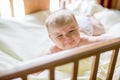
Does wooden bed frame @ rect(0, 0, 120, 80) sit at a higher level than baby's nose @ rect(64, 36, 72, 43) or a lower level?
higher

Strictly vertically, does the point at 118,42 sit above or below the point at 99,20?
above

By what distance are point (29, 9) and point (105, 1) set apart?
0.59 metres

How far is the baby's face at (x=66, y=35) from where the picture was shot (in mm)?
1066

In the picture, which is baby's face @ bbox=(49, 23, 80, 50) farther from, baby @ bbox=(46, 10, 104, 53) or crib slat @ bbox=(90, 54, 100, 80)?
crib slat @ bbox=(90, 54, 100, 80)

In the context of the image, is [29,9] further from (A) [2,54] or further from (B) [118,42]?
(B) [118,42]

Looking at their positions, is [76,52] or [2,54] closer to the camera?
[76,52]

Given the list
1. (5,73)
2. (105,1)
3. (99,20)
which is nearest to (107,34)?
(99,20)

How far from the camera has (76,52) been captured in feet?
2.55

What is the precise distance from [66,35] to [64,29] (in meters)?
0.03

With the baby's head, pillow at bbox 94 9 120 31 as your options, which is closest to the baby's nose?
the baby's head

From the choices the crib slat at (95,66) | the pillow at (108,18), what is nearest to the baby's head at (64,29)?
the crib slat at (95,66)

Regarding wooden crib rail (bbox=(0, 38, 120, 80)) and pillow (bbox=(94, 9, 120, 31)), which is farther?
pillow (bbox=(94, 9, 120, 31))

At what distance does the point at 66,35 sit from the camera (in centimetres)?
107

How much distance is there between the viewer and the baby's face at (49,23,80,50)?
107 cm
